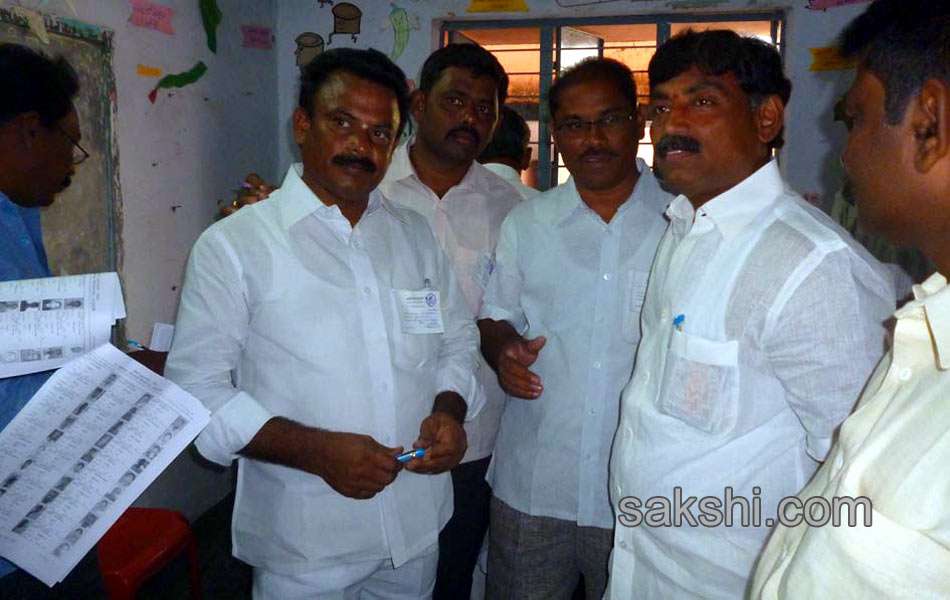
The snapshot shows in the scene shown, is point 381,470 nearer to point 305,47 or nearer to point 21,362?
point 21,362

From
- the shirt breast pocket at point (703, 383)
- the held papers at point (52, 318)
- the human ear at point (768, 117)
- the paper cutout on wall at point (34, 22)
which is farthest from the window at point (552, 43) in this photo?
the held papers at point (52, 318)

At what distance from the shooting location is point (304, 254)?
1.54m

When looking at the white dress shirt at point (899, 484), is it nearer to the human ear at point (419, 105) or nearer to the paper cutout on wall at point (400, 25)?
the human ear at point (419, 105)

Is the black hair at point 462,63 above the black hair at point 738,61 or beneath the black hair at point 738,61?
above

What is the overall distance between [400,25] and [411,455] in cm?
295

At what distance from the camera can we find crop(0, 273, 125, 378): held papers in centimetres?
130

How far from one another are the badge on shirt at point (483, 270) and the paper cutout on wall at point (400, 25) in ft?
6.83

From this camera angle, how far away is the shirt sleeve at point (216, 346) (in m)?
1.41

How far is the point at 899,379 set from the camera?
0.84 m

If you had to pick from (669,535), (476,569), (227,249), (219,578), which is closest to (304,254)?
(227,249)

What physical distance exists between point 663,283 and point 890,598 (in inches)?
31.8

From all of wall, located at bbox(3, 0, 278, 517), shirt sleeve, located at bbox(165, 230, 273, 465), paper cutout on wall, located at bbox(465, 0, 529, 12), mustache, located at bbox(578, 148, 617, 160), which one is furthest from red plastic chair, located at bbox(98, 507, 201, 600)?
paper cutout on wall, located at bbox(465, 0, 529, 12)

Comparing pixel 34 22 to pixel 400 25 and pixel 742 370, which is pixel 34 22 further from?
pixel 742 370

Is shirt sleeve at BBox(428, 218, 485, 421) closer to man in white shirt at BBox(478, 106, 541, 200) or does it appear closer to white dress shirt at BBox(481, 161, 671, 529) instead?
white dress shirt at BBox(481, 161, 671, 529)
